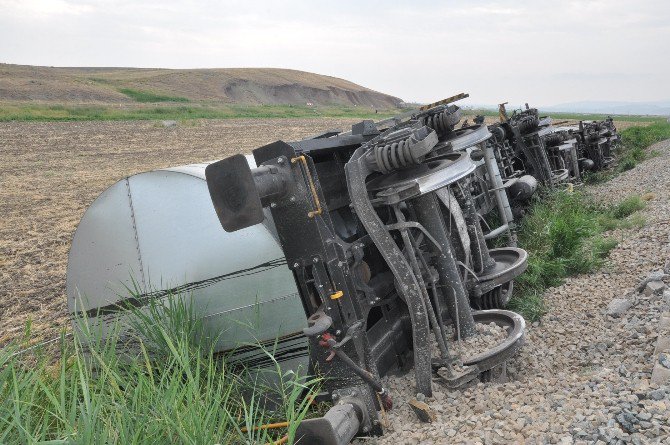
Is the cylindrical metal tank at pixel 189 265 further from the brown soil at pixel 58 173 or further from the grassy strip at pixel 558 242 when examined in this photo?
the grassy strip at pixel 558 242

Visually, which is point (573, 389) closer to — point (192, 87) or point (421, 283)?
point (421, 283)

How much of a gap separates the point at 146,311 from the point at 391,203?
1691mm

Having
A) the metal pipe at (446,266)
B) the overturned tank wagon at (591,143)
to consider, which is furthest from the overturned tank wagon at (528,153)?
the metal pipe at (446,266)

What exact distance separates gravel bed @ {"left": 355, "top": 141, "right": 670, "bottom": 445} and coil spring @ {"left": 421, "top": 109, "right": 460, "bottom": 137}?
1856 mm

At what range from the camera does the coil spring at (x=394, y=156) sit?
3.85m

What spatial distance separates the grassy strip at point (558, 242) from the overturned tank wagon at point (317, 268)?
77.0 inches

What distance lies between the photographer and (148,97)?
5241 centimetres

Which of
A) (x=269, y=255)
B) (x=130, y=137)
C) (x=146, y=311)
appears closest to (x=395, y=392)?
(x=269, y=255)

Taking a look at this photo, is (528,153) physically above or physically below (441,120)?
below

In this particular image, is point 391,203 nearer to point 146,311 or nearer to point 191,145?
point 146,311

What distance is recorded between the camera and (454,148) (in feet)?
15.0

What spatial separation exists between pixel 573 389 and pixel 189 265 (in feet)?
7.86

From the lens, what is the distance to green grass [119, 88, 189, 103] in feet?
170

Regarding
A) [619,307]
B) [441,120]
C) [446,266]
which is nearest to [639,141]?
[619,307]
